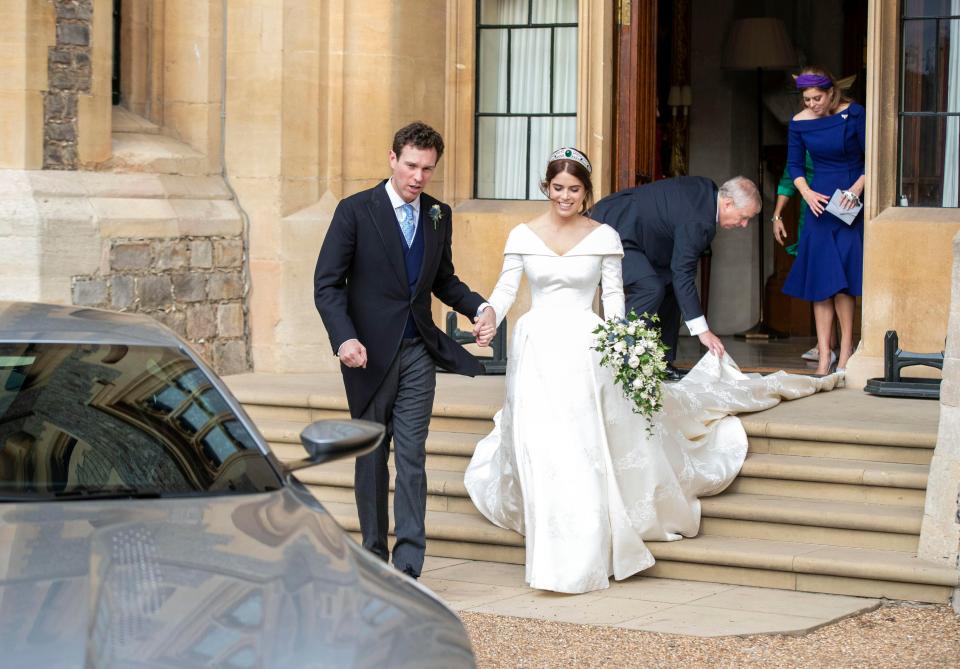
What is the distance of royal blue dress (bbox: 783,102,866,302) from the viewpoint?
994 cm

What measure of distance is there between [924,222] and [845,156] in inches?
27.8

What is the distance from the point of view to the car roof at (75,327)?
451cm

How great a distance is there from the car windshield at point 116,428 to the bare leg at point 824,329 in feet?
20.3

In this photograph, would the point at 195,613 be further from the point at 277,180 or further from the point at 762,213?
the point at 762,213

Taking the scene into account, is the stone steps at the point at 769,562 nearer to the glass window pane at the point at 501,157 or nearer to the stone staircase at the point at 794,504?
the stone staircase at the point at 794,504

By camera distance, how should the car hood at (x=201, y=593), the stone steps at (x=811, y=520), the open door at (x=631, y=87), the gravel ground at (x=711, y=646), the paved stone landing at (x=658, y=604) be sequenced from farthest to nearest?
the open door at (x=631, y=87)
the stone steps at (x=811, y=520)
the paved stone landing at (x=658, y=604)
the gravel ground at (x=711, y=646)
the car hood at (x=201, y=593)

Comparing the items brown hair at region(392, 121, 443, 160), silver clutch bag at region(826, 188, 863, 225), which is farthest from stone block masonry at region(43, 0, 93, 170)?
silver clutch bag at region(826, 188, 863, 225)

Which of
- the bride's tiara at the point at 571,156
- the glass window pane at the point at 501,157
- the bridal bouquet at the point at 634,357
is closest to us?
the bridal bouquet at the point at 634,357

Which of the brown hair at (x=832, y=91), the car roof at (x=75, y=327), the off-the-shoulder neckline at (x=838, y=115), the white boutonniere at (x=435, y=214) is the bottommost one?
the car roof at (x=75, y=327)

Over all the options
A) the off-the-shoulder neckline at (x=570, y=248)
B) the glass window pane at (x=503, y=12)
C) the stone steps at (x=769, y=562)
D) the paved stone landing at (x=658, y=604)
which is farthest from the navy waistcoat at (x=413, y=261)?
the glass window pane at (x=503, y=12)

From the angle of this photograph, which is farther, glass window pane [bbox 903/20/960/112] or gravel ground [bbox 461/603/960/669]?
glass window pane [bbox 903/20/960/112]

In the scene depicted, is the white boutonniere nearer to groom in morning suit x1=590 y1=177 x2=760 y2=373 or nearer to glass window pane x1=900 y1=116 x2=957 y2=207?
groom in morning suit x1=590 y1=177 x2=760 y2=373

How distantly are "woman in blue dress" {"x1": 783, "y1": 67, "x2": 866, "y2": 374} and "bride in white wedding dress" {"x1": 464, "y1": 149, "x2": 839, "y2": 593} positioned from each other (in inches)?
117

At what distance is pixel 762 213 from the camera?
1486 cm
